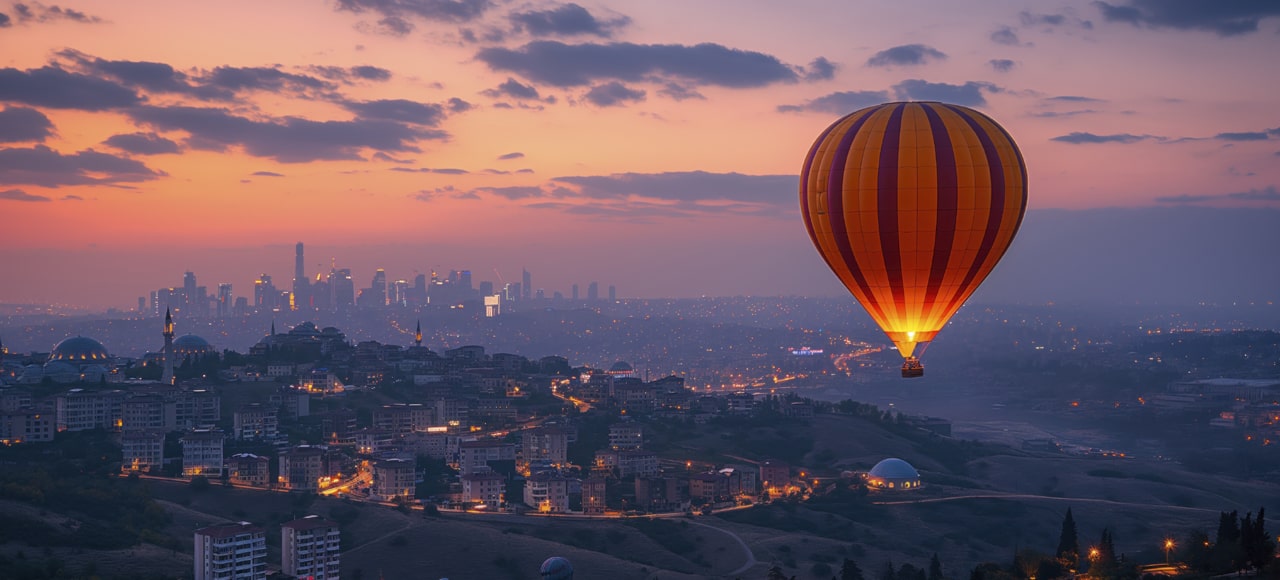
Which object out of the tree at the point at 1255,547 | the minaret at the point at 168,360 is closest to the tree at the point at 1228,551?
the tree at the point at 1255,547

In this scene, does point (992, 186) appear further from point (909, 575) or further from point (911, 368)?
point (909, 575)

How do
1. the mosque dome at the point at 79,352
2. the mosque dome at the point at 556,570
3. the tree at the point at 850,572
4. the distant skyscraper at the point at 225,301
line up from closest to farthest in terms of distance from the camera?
the mosque dome at the point at 556,570 < the tree at the point at 850,572 < the mosque dome at the point at 79,352 < the distant skyscraper at the point at 225,301

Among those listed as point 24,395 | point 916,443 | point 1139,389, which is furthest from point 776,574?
point 1139,389

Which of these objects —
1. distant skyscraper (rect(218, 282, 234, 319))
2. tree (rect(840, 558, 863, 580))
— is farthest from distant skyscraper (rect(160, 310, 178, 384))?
distant skyscraper (rect(218, 282, 234, 319))

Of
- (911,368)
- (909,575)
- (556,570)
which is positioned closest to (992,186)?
(911,368)

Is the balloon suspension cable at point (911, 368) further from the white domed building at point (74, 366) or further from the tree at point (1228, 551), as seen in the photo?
the white domed building at point (74, 366)

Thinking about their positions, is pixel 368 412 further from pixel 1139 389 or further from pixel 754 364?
pixel 754 364

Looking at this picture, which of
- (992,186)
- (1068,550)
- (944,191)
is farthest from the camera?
(1068,550)
